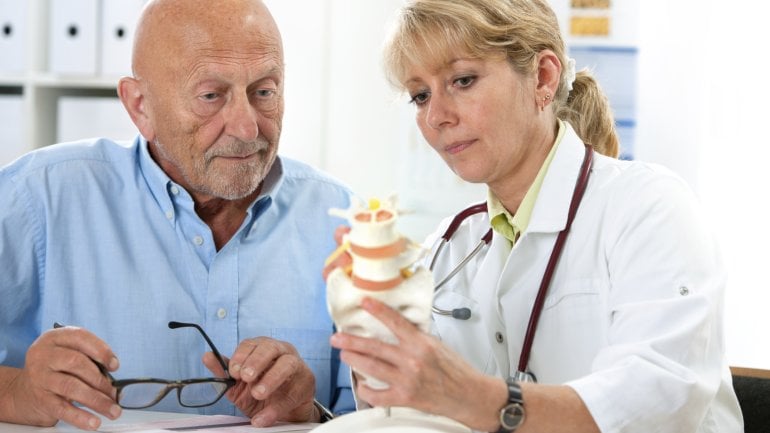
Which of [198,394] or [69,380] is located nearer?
[69,380]

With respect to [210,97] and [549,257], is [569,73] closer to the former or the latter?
[549,257]

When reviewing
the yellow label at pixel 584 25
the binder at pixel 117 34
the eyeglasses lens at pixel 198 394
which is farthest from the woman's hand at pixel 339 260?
the yellow label at pixel 584 25

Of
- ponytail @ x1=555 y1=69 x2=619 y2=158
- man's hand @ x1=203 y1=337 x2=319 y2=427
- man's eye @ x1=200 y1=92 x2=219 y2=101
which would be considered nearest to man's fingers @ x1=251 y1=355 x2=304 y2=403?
man's hand @ x1=203 y1=337 x2=319 y2=427

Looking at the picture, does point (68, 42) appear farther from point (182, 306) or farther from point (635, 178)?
point (635, 178)

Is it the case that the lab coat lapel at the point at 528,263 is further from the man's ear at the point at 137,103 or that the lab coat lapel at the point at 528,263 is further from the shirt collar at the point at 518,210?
the man's ear at the point at 137,103

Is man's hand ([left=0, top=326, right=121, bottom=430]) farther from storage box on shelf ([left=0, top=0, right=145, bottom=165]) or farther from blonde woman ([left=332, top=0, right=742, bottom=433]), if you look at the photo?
storage box on shelf ([left=0, top=0, right=145, bottom=165])

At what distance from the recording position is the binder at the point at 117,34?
2.80m

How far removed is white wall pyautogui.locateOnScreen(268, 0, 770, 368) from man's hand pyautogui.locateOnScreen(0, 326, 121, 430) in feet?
5.28

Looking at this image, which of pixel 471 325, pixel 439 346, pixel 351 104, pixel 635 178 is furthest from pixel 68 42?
pixel 439 346

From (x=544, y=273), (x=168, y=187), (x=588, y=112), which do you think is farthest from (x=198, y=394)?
(x=588, y=112)

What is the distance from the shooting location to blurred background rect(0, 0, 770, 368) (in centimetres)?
270

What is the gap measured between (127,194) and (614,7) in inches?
75.3

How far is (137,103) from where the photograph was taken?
169 centimetres

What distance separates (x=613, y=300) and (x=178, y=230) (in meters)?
0.77
